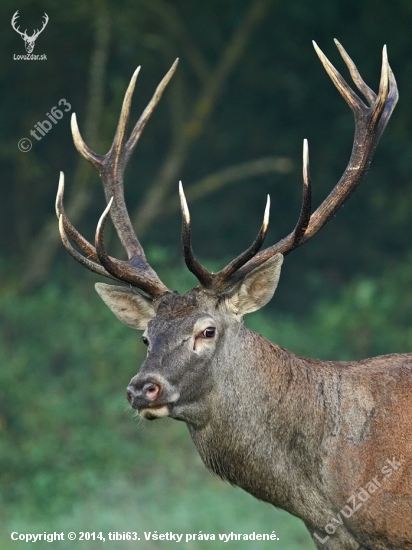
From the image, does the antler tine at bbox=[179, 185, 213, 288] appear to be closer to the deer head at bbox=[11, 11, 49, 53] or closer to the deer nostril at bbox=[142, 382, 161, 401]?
the deer nostril at bbox=[142, 382, 161, 401]

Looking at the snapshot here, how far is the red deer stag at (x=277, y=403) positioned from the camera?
4.62 meters

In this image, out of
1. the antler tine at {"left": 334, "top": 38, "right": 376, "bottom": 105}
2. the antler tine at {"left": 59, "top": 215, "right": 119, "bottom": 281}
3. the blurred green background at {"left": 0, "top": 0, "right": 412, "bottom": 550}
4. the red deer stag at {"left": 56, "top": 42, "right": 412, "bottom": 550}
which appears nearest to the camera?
the red deer stag at {"left": 56, "top": 42, "right": 412, "bottom": 550}

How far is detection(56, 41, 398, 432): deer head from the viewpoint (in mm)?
4656

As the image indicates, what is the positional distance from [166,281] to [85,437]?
6.95ft

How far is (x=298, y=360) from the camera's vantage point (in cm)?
508

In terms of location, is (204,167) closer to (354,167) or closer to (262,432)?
(354,167)

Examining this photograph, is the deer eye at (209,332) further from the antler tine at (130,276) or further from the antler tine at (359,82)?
the antler tine at (359,82)

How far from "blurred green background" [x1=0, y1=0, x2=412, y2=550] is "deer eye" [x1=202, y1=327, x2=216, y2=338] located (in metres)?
6.08

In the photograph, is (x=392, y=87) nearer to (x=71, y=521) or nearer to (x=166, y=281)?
(x=71, y=521)

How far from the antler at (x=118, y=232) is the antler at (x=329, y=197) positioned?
31cm

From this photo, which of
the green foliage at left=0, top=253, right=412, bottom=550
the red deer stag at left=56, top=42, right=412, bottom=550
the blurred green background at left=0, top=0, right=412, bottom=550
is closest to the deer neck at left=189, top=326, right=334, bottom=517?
the red deer stag at left=56, top=42, right=412, bottom=550

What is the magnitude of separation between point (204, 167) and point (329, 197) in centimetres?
1003

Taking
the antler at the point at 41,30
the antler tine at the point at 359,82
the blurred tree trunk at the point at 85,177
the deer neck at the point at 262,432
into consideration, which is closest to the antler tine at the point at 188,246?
the deer neck at the point at 262,432

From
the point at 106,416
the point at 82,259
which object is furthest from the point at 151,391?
the point at 106,416
